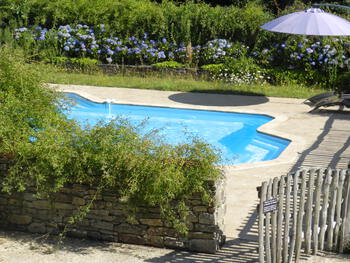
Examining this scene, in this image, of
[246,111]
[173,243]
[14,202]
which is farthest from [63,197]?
[246,111]

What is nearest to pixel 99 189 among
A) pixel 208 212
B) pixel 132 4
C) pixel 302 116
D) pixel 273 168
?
pixel 208 212

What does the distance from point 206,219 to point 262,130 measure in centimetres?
638

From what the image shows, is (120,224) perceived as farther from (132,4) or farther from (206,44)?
(132,4)

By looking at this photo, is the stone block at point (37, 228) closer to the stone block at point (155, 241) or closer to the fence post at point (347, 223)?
the stone block at point (155, 241)

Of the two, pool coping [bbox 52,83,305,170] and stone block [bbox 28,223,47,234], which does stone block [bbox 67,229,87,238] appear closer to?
stone block [bbox 28,223,47,234]

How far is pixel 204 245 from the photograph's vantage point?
7289mm

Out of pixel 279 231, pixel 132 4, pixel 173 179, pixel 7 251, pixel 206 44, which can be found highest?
pixel 132 4

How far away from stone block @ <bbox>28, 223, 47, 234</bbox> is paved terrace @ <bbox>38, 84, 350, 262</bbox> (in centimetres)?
163

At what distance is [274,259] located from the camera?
690cm

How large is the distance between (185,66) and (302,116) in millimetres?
4763

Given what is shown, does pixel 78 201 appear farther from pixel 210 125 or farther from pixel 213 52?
pixel 213 52

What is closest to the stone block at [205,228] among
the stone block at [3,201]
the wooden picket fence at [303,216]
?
the wooden picket fence at [303,216]

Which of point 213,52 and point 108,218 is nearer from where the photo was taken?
point 108,218

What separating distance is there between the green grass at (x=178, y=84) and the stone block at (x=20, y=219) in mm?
8275
